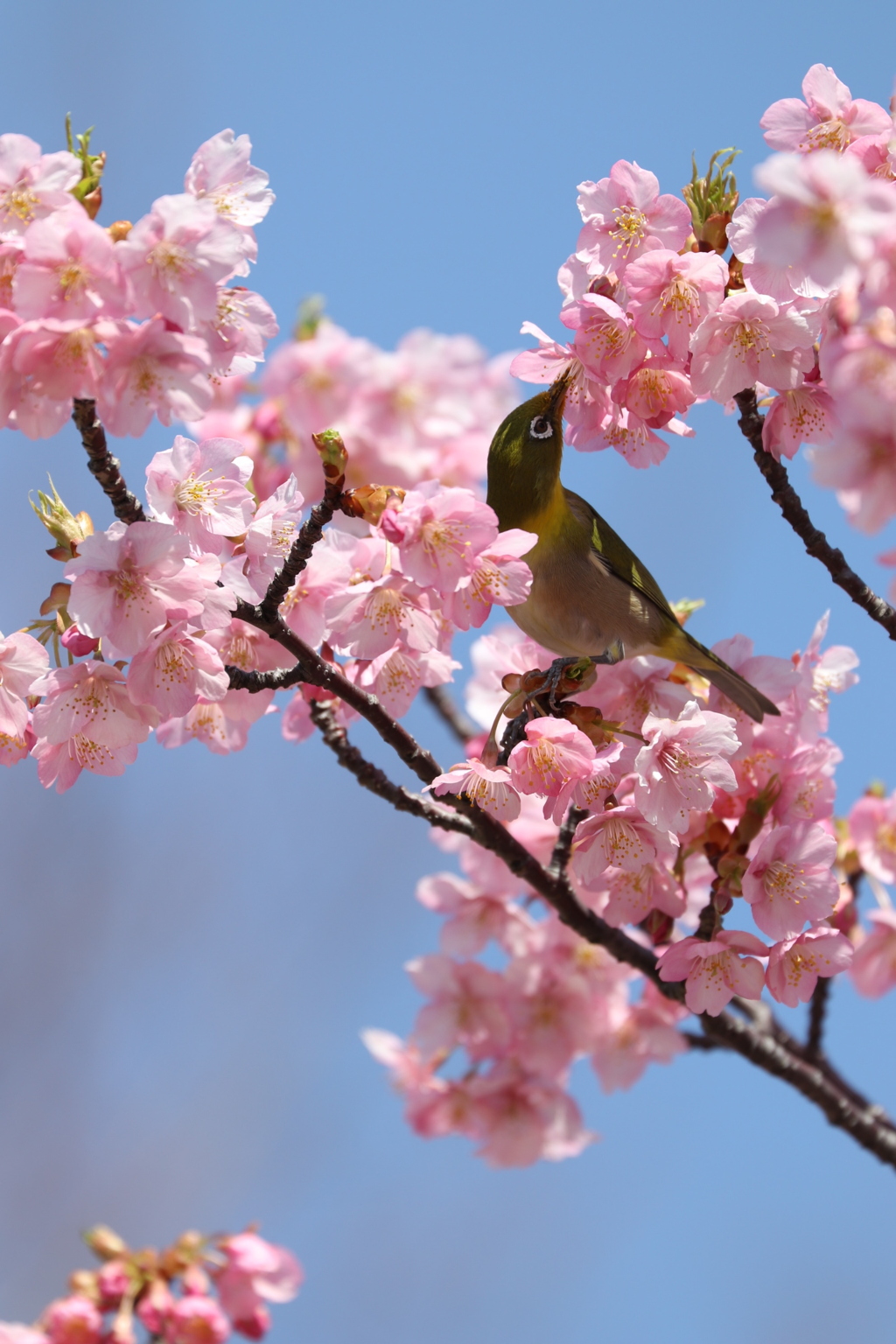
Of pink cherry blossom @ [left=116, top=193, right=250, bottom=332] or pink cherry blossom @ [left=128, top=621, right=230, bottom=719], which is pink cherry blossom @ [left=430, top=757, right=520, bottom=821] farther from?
pink cherry blossom @ [left=116, top=193, right=250, bottom=332]

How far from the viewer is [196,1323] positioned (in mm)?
2777

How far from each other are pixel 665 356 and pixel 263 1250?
2518 mm

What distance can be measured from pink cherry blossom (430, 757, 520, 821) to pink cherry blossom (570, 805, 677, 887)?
0.65 feet

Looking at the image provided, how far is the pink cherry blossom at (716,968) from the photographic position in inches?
88.4

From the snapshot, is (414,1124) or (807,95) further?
(414,1124)

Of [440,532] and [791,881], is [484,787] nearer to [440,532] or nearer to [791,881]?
[440,532]

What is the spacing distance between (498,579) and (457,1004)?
5.95ft

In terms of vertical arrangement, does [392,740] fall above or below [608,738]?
below

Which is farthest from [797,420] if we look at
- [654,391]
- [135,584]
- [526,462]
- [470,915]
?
[470,915]

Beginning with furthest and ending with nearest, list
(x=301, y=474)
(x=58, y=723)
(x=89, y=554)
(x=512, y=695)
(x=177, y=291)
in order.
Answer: (x=301, y=474) → (x=512, y=695) → (x=58, y=723) → (x=89, y=554) → (x=177, y=291)

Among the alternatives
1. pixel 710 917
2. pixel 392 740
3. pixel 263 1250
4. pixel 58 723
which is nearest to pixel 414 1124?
pixel 263 1250

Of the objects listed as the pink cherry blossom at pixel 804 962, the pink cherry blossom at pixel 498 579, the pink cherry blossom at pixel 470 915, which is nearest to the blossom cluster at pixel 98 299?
the pink cherry blossom at pixel 498 579

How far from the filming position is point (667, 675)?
2537 millimetres

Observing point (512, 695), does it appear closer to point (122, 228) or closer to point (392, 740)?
point (392, 740)
